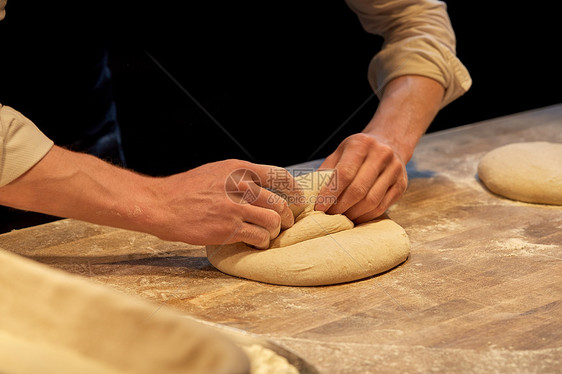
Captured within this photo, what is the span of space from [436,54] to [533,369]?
1.32 meters

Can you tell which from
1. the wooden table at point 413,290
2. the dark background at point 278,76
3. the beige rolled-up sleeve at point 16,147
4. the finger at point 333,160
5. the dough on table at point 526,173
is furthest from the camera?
the dark background at point 278,76

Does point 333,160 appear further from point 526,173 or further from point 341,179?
point 526,173

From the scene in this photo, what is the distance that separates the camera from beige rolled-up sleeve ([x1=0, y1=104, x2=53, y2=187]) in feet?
4.78

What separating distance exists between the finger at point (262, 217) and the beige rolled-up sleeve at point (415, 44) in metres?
0.92

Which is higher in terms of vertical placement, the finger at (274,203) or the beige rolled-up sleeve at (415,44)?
the beige rolled-up sleeve at (415,44)

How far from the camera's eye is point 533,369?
120 centimetres

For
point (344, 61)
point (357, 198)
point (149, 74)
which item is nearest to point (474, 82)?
point (344, 61)

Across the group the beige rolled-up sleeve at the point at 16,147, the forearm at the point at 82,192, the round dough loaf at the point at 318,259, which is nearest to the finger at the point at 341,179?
the round dough loaf at the point at 318,259

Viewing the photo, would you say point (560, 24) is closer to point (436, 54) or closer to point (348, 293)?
point (436, 54)

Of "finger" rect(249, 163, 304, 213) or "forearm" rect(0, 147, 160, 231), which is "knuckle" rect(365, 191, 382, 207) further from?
"forearm" rect(0, 147, 160, 231)

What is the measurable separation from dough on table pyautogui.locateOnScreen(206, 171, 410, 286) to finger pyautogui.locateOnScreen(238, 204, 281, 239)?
2.6 inches

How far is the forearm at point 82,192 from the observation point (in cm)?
151

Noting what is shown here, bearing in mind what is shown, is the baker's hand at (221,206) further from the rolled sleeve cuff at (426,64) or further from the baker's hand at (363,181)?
the rolled sleeve cuff at (426,64)

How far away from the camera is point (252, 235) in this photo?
1.61 m
